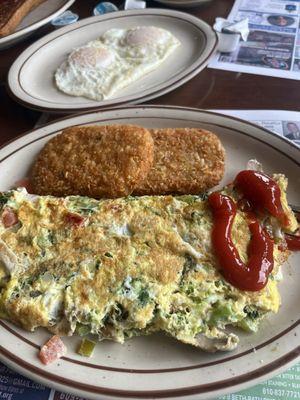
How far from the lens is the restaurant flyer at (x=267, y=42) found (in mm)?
2779

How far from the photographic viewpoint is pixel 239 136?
2.08 m

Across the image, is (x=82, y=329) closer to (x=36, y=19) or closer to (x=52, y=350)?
(x=52, y=350)

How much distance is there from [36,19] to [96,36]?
451mm

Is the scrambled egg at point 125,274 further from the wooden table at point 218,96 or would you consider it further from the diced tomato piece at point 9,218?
the wooden table at point 218,96

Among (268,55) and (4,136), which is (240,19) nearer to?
(268,55)

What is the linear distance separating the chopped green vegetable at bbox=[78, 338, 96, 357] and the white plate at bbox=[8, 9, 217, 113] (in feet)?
4.29

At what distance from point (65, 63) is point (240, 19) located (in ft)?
4.23

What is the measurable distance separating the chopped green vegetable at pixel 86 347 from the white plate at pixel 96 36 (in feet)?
4.29

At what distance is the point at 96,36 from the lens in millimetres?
3090

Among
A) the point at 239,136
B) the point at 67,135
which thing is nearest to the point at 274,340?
the point at 239,136

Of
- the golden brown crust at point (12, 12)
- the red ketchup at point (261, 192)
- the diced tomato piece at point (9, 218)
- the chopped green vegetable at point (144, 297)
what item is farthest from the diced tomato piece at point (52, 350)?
the golden brown crust at point (12, 12)

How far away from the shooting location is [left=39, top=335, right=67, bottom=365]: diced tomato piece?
138 centimetres

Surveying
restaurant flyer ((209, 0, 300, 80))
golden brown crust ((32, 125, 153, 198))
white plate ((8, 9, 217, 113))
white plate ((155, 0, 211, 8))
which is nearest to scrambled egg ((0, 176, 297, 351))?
golden brown crust ((32, 125, 153, 198))

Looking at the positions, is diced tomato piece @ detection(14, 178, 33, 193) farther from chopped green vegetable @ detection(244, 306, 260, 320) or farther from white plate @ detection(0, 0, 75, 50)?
white plate @ detection(0, 0, 75, 50)
